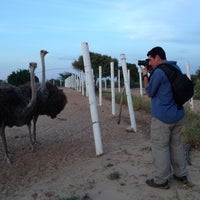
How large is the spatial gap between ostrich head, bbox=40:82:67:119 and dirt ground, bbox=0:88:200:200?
0.69m

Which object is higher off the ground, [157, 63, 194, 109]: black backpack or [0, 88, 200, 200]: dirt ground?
[157, 63, 194, 109]: black backpack

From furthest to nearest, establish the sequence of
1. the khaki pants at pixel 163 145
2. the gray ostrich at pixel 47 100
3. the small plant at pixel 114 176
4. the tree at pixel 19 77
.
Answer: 1. the tree at pixel 19 77
2. the gray ostrich at pixel 47 100
3. the small plant at pixel 114 176
4. the khaki pants at pixel 163 145

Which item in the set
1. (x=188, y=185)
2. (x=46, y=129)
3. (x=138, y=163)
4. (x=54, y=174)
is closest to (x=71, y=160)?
(x=54, y=174)

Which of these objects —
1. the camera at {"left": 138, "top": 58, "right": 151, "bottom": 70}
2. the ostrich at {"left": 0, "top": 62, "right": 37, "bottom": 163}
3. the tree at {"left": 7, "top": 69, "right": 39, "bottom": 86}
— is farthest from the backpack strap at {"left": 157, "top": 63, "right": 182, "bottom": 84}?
the tree at {"left": 7, "top": 69, "right": 39, "bottom": 86}

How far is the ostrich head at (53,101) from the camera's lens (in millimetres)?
8766

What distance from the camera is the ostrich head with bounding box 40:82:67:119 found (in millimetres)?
8766

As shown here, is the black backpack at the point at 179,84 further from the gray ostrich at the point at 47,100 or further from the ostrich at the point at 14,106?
the gray ostrich at the point at 47,100

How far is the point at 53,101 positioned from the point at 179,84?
11.6ft

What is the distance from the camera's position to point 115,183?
20.5 ft

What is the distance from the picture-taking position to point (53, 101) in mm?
8805

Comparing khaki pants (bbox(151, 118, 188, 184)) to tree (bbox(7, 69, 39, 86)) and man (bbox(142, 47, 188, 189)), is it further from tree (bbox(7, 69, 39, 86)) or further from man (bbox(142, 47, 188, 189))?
tree (bbox(7, 69, 39, 86))

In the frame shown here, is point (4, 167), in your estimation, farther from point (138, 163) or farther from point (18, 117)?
point (138, 163)

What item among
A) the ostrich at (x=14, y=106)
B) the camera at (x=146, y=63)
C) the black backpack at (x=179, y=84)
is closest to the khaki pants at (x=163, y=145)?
the black backpack at (x=179, y=84)

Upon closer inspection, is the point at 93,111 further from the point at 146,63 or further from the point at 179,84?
the point at 179,84
